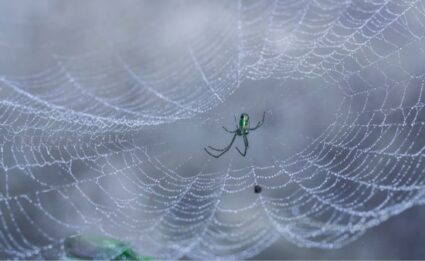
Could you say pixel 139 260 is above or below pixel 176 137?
below

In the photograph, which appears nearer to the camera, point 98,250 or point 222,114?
point 98,250

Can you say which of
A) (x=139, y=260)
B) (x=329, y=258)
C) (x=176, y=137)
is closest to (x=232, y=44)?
(x=176, y=137)

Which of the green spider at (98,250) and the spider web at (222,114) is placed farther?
the spider web at (222,114)

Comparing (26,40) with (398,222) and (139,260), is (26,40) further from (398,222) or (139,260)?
(139,260)

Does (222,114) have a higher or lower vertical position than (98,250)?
higher

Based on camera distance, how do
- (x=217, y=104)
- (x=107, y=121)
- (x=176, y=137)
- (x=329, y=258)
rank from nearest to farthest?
(x=107, y=121) → (x=217, y=104) → (x=176, y=137) → (x=329, y=258)

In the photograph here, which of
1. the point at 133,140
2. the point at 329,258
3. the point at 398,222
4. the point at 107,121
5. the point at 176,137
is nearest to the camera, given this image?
the point at 107,121

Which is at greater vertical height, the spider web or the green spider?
the spider web

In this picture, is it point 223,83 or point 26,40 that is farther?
point 26,40

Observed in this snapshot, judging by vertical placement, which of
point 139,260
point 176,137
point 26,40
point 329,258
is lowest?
point 139,260

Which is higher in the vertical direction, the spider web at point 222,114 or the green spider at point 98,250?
the spider web at point 222,114

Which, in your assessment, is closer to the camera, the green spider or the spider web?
the green spider
